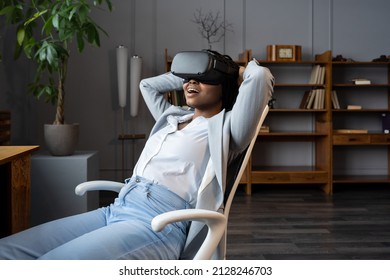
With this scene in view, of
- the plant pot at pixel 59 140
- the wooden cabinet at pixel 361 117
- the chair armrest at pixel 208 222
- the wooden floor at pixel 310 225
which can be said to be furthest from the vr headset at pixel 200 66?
the wooden cabinet at pixel 361 117

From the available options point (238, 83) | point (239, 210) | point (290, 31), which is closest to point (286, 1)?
point (290, 31)

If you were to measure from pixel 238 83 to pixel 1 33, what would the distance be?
294 cm

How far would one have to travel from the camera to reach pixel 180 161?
1717mm

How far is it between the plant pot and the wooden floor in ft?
4.55

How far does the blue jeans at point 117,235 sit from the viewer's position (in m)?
1.39

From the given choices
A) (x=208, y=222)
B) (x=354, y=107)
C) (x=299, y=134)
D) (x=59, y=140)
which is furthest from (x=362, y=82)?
(x=208, y=222)

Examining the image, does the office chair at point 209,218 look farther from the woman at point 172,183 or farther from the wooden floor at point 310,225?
the wooden floor at point 310,225

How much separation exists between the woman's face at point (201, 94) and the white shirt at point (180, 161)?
0.24 ft

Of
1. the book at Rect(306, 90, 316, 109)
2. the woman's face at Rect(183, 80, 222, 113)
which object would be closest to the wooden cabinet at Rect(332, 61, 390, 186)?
the book at Rect(306, 90, 316, 109)

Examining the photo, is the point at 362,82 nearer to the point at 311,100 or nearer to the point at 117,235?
the point at 311,100

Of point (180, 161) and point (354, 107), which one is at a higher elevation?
point (354, 107)

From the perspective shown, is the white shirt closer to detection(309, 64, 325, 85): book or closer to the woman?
the woman

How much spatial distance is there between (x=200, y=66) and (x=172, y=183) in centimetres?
41

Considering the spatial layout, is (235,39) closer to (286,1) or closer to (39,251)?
(286,1)
